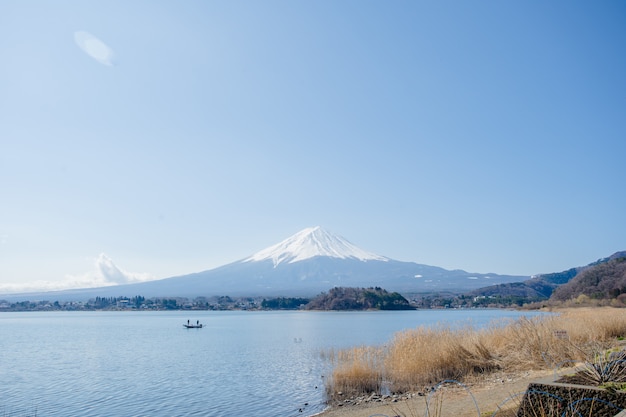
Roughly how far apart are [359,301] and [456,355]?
9465 cm

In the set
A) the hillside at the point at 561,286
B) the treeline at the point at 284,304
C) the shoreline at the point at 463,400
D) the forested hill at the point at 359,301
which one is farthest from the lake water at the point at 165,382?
the treeline at the point at 284,304

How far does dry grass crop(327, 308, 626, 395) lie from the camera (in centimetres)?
1238

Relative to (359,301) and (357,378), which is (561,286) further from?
(357,378)

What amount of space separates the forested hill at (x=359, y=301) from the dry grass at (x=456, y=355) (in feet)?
296

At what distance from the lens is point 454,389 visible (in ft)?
35.8

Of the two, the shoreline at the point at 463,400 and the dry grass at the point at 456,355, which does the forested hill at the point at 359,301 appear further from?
the shoreline at the point at 463,400

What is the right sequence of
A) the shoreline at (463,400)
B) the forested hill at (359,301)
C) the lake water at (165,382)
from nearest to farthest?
the shoreline at (463,400), the lake water at (165,382), the forested hill at (359,301)

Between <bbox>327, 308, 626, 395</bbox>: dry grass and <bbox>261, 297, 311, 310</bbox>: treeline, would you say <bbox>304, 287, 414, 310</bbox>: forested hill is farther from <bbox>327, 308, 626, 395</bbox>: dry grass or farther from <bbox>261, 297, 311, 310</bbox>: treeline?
<bbox>327, 308, 626, 395</bbox>: dry grass

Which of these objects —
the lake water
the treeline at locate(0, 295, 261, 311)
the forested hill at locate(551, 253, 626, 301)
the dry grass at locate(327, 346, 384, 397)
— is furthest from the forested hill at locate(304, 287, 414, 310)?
the dry grass at locate(327, 346, 384, 397)

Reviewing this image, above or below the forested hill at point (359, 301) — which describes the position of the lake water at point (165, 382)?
below

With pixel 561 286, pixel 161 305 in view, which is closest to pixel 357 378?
pixel 561 286

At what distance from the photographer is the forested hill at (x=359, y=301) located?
104 m

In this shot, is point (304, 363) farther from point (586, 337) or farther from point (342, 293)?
point (342, 293)

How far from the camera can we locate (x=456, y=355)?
13453 millimetres
